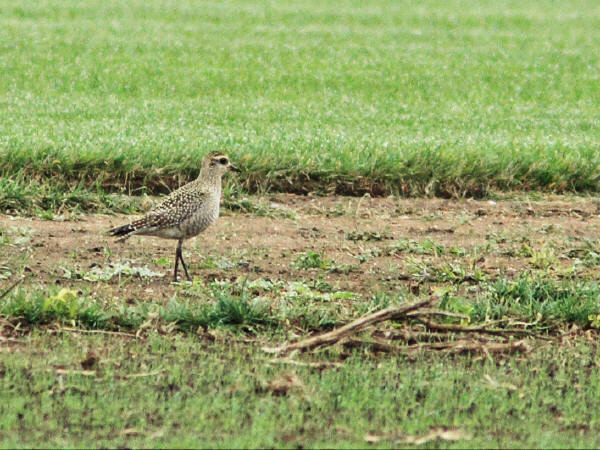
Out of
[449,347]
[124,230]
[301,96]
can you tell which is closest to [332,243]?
[124,230]

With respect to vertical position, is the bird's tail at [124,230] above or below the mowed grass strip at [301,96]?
above

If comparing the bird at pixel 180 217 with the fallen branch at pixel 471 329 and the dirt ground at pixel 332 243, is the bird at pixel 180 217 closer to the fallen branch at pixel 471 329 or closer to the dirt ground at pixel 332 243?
the dirt ground at pixel 332 243

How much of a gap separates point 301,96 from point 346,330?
11520 millimetres

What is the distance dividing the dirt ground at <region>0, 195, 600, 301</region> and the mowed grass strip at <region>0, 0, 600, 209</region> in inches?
32.8

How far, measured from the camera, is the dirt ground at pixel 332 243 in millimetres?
8078

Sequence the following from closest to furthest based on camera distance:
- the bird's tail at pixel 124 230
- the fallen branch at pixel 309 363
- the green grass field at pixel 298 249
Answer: the green grass field at pixel 298 249
the fallen branch at pixel 309 363
the bird's tail at pixel 124 230

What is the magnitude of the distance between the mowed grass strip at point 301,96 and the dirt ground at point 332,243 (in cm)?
83

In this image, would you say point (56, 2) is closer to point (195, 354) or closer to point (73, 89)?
point (73, 89)

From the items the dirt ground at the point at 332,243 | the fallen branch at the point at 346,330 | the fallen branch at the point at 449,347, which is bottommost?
the dirt ground at the point at 332,243

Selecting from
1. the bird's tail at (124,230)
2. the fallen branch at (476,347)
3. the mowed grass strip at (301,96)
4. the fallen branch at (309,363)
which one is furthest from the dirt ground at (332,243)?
the fallen branch at (309,363)

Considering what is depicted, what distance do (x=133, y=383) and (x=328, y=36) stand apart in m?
18.8

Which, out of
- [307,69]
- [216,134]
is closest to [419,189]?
[216,134]

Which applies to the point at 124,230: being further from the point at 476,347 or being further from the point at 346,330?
the point at 476,347

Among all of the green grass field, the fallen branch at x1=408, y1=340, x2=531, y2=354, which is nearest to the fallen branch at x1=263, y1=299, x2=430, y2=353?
the green grass field
